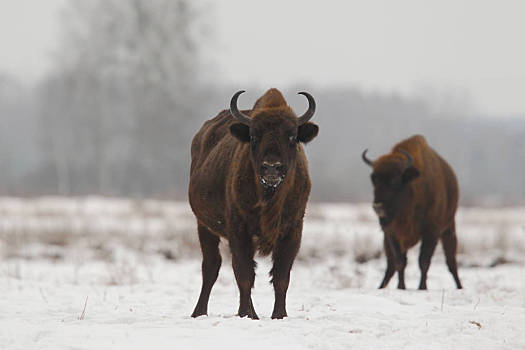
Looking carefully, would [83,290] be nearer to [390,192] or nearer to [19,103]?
[390,192]

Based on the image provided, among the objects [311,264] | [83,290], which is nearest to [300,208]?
[83,290]

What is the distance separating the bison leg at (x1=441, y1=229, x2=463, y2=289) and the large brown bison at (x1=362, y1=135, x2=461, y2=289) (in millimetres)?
16

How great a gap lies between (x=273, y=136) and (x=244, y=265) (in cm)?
118

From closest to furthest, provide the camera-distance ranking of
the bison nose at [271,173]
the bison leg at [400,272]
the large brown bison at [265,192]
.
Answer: the bison nose at [271,173], the large brown bison at [265,192], the bison leg at [400,272]

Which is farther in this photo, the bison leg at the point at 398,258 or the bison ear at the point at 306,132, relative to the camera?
the bison leg at the point at 398,258

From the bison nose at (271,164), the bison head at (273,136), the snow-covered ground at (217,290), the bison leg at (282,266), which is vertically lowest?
the snow-covered ground at (217,290)

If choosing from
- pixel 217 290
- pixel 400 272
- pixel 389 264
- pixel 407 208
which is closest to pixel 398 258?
pixel 400 272

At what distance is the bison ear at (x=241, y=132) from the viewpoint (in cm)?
571

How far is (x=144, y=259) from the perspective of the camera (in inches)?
515

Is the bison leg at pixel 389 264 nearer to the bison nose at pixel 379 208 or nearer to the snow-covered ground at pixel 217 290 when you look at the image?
the snow-covered ground at pixel 217 290

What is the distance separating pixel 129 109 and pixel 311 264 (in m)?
24.1

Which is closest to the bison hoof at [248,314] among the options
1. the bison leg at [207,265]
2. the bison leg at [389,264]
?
the bison leg at [207,265]

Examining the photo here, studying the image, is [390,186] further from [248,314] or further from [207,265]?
[248,314]

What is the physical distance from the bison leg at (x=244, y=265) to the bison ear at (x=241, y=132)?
84 cm
